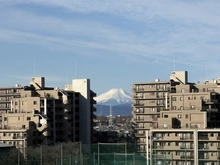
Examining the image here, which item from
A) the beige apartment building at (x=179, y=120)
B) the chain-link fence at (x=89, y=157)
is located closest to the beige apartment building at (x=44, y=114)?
the beige apartment building at (x=179, y=120)

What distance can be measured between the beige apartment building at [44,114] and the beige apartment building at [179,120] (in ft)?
13.5

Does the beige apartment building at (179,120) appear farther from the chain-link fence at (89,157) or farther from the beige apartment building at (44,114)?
the beige apartment building at (44,114)

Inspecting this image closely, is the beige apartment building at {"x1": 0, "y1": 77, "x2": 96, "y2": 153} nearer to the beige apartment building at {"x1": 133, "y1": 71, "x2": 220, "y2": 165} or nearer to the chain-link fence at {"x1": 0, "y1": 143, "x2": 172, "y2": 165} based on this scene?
the beige apartment building at {"x1": 133, "y1": 71, "x2": 220, "y2": 165}

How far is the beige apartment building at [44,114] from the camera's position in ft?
115

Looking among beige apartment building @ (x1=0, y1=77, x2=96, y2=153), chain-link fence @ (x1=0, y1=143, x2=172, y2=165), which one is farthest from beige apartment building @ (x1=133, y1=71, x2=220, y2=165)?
beige apartment building @ (x1=0, y1=77, x2=96, y2=153)

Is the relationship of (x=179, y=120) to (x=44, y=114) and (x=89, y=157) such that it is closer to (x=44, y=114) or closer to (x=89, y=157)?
(x=44, y=114)

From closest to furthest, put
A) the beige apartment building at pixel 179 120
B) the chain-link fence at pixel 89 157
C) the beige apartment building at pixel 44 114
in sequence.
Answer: the chain-link fence at pixel 89 157
the beige apartment building at pixel 179 120
the beige apartment building at pixel 44 114

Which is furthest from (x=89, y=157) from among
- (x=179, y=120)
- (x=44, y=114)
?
(x=44, y=114)

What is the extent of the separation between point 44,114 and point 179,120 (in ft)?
29.7

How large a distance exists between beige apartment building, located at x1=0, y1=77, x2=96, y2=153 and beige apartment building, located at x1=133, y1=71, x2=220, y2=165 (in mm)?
4105

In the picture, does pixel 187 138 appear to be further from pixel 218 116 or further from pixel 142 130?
pixel 142 130

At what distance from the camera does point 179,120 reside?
109ft

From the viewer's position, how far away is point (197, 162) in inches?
1008

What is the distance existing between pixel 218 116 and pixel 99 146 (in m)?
13.0
